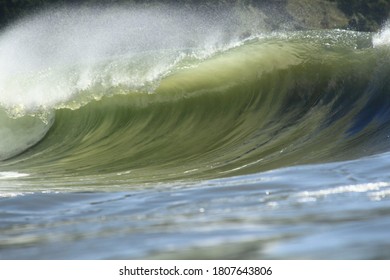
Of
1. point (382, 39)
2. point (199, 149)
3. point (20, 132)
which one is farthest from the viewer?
point (20, 132)

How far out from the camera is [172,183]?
802 cm

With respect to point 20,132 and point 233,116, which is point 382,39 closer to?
point 233,116

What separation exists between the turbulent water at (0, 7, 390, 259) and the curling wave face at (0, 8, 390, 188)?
0.03 metres

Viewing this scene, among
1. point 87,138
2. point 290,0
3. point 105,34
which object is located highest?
point 290,0

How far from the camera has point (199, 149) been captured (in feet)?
36.1

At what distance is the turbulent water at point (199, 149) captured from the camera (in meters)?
5.02

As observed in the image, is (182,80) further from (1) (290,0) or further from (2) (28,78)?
(1) (290,0)

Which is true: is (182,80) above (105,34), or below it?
below

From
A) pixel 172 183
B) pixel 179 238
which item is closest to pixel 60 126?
pixel 172 183

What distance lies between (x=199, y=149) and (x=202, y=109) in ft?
7.99

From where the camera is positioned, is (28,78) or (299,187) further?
(28,78)

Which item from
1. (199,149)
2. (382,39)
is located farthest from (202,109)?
(382,39)
